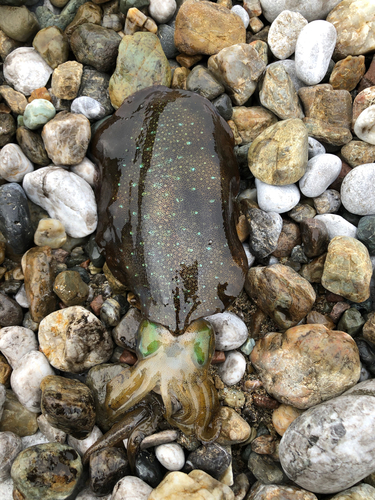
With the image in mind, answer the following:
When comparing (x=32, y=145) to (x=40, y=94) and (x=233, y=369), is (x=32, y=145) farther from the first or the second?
(x=233, y=369)

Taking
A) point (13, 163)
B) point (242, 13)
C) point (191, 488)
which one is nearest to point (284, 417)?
point (191, 488)

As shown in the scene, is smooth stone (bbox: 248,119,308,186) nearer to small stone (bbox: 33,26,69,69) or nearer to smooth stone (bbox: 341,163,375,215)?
smooth stone (bbox: 341,163,375,215)

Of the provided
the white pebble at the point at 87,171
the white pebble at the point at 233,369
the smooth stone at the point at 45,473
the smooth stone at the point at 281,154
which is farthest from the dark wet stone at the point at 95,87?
the smooth stone at the point at 45,473

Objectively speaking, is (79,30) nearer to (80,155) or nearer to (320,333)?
(80,155)

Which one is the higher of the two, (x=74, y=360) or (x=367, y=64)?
(x=367, y=64)

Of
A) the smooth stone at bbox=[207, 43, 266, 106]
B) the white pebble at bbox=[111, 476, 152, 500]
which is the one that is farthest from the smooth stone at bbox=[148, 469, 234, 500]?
the smooth stone at bbox=[207, 43, 266, 106]

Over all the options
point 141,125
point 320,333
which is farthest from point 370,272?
point 141,125
